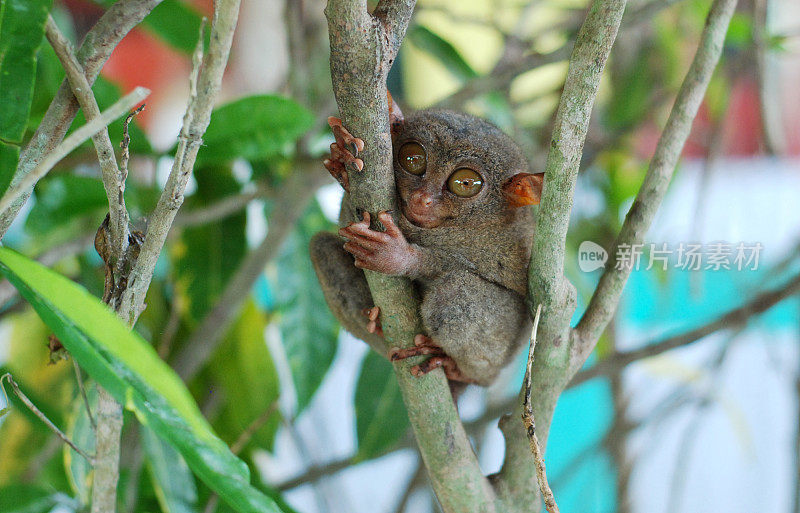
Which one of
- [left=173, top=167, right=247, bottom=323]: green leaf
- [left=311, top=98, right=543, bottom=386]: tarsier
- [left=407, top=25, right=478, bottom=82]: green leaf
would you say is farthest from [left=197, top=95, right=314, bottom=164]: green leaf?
[left=407, top=25, right=478, bottom=82]: green leaf

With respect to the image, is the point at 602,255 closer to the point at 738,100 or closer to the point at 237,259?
the point at 237,259

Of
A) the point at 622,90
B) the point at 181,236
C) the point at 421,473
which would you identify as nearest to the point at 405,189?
the point at 181,236

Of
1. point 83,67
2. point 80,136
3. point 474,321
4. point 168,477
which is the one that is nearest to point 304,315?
point 168,477

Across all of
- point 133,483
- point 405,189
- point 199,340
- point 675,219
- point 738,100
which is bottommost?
point 133,483

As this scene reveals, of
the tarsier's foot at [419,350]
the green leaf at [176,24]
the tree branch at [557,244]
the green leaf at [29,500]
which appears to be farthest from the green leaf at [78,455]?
the green leaf at [176,24]

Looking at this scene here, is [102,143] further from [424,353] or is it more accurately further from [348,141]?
[424,353]

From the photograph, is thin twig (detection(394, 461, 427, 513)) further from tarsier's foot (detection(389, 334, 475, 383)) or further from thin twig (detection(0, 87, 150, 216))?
thin twig (detection(0, 87, 150, 216))
